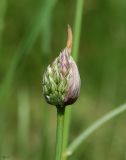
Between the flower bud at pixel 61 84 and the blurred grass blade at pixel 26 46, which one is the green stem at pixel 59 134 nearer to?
the flower bud at pixel 61 84

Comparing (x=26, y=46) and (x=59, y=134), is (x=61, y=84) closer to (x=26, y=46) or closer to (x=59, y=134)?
(x=59, y=134)

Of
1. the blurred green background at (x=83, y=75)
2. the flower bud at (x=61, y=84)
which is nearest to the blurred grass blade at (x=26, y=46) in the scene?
the blurred green background at (x=83, y=75)

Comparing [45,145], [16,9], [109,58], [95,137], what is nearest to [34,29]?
[45,145]

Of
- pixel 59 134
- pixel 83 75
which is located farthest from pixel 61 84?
pixel 83 75

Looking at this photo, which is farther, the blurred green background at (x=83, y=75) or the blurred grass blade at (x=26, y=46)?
the blurred green background at (x=83, y=75)

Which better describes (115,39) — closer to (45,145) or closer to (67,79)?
(45,145)

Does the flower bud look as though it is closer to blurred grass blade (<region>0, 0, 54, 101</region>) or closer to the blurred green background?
blurred grass blade (<region>0, 0, 54, 101</region>)
